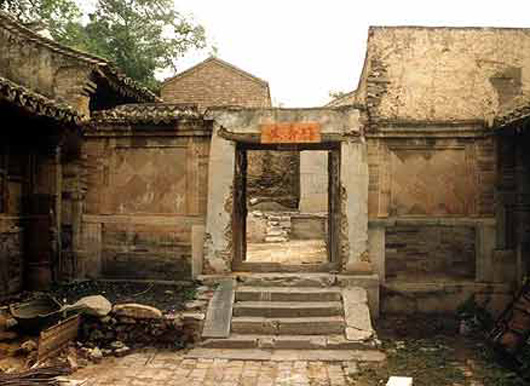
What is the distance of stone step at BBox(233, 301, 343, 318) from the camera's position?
287 inches

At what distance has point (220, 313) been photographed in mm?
7215

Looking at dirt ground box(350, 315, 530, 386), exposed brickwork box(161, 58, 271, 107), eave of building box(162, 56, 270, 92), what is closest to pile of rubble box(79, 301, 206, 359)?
dirt ground box(350, 315, 530, 386)

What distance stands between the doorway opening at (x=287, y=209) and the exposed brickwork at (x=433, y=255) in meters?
1.15

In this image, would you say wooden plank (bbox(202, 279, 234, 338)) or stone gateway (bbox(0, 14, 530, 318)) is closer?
wooden plank (bbox(202, 279, 234, 338))

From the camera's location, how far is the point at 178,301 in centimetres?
756

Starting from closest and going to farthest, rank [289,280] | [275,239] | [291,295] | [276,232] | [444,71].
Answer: [291,295], [289,280], [444,71], [275,239], [276,232]

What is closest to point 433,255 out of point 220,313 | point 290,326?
point 290,326

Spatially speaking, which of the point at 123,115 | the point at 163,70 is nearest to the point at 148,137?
the point at 123,115

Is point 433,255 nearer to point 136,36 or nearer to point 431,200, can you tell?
point 431,200

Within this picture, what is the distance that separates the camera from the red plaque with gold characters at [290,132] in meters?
8.29

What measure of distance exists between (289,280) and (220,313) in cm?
138

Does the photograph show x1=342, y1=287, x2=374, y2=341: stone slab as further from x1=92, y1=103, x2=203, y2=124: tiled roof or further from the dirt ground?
x1=92, y1=103, x2=203, y2=124: tiled roof

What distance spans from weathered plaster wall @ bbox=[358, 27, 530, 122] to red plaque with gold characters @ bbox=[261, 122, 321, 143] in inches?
133

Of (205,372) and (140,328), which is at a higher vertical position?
(140,328)
